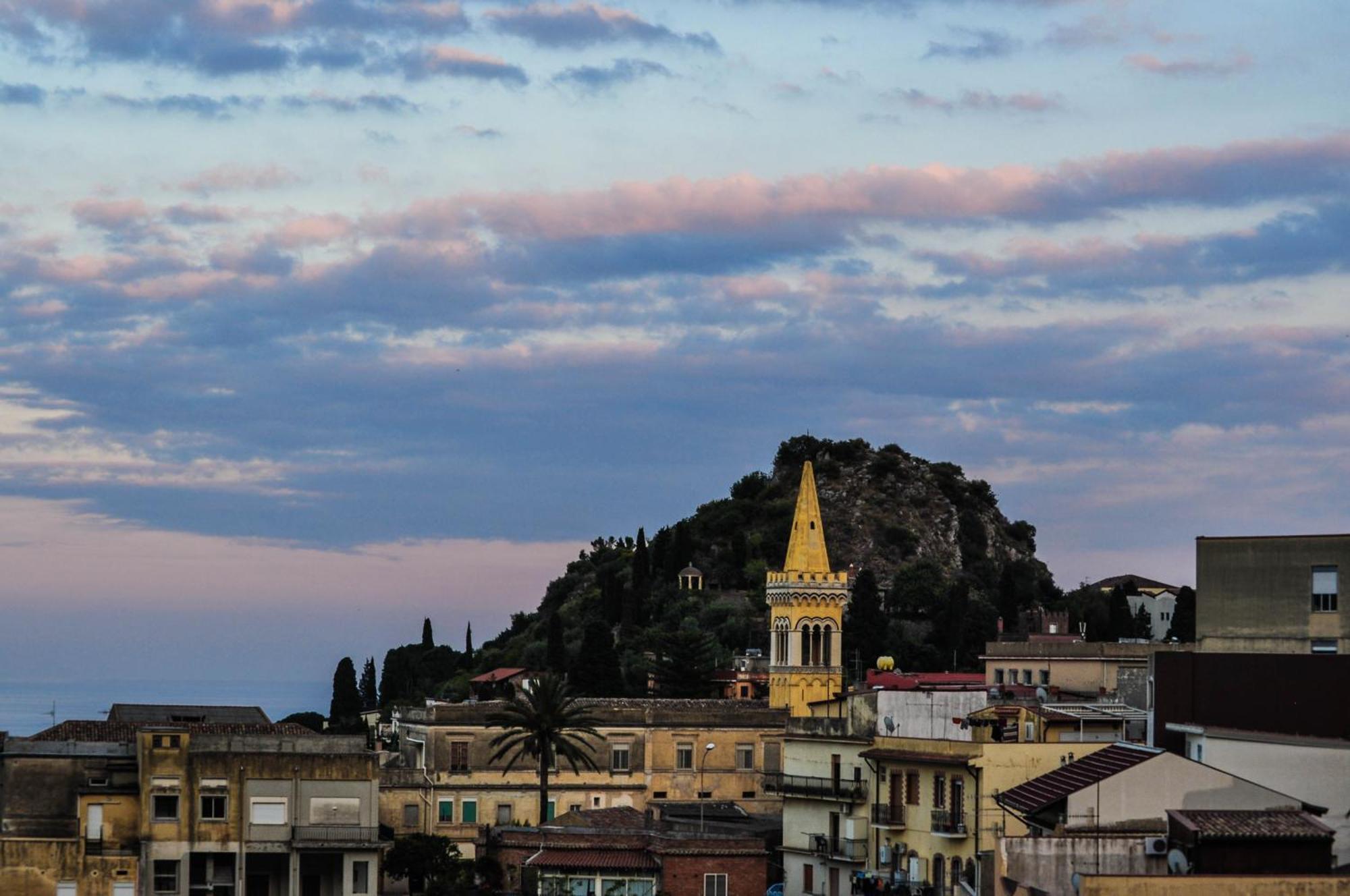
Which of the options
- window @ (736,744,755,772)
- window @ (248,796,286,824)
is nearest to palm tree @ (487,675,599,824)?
window @ (736,744,755,772)

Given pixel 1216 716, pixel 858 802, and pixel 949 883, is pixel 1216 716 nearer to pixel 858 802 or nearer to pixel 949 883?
pixel 949 883

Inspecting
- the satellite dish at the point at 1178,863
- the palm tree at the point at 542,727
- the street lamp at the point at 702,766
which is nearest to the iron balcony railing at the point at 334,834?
the palm tree at the point at 542,727

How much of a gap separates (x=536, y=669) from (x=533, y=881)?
7538 centimetres

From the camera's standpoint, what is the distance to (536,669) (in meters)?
151

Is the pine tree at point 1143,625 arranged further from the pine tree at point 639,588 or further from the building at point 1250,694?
the building at point 1250,694

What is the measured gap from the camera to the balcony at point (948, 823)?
64.9 metres

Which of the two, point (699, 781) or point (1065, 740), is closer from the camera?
point (1065, 740)

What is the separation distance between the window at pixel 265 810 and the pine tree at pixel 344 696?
2890 inches

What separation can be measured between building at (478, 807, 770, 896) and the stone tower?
36.3 m

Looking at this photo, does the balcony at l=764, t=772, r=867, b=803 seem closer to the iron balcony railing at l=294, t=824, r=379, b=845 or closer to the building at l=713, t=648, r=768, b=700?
the iron balcony railing at l=294, t=824, r=379, b=845

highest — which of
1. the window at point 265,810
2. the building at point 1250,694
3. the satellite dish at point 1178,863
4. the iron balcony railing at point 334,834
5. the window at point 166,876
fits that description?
the building at point 1250,694

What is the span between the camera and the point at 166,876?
70.5 metres

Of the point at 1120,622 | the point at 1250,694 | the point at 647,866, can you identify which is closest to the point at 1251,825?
the point at 1250,694

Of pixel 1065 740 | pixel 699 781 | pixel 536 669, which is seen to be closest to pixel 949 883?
pixel 1065 740
